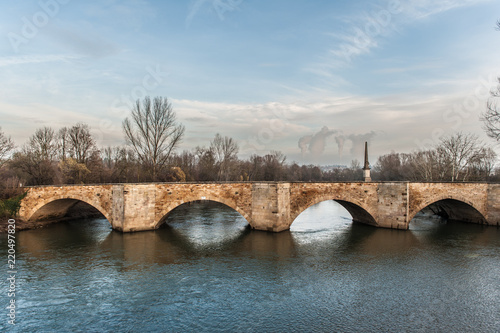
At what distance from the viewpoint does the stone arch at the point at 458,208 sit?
21281mm

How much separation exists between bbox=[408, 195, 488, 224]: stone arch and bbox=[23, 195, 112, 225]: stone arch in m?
22.9

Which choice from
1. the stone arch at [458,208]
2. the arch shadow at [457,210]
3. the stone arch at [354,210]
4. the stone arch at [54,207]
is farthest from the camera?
the arch shadow at [457,210]

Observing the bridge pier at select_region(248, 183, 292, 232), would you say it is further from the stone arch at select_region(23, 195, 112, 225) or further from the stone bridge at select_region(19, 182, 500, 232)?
the stone arch at select_region(23, 195, 112, 225)

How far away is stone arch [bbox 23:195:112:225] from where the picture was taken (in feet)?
64.7

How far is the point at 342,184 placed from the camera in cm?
2052

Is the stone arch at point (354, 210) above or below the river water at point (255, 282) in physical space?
above

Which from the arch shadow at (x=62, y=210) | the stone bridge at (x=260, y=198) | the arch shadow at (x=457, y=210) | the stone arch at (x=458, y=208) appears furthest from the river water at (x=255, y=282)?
the arch shadow at (x=457, y=210)

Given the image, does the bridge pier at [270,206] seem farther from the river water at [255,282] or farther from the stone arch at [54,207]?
the stone arch at [54,207]

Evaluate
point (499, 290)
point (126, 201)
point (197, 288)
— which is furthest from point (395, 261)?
point (126, 201)

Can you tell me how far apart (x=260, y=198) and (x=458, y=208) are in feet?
61.7

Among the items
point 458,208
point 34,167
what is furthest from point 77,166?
point 458,208

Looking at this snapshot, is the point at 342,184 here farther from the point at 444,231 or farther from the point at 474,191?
the point at 474,191

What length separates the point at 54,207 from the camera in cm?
2238

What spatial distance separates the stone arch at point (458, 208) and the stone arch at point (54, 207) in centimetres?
2289
